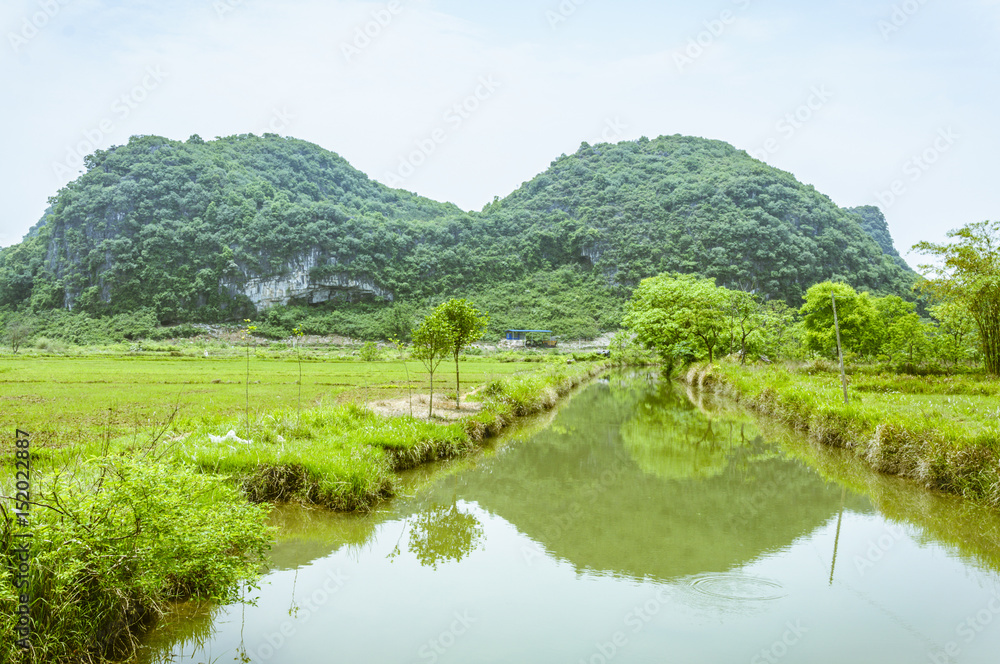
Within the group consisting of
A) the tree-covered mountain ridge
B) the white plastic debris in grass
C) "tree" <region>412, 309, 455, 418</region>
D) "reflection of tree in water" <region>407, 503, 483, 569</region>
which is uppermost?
Result: the tree-covered mountain ridge

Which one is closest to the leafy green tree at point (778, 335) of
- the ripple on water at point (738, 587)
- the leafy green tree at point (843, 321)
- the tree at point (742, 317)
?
the tree at point (742, 317)

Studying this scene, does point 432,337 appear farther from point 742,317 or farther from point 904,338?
point 904,338

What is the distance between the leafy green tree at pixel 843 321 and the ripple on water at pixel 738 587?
3211 centimetres

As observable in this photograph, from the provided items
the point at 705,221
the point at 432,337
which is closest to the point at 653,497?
the point at 432,337

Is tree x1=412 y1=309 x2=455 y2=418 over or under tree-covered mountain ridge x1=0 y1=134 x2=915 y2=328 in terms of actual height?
under

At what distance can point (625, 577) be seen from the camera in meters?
6.44

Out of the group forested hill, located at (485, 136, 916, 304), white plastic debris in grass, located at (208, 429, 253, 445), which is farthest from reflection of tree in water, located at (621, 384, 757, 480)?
forested hill, located at (485, 136, 916, 304)

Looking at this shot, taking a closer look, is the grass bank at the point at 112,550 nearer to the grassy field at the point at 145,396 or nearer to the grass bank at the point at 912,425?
the grassy field at the point at 145,396

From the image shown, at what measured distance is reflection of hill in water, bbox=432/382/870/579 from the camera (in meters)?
7.25

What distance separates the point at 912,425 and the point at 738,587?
6783mm

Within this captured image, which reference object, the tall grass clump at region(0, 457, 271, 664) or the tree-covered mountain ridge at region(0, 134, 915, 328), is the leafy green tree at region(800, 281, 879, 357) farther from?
the tree-covered mountain ridge at region(0, 134, 915, 328)

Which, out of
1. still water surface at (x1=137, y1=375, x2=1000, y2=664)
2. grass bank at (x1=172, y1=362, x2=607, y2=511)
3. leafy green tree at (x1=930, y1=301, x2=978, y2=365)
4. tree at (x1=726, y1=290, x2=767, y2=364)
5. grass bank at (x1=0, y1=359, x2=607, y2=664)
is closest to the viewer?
grass bank at (x1=0, y1=359, x2=607, y2=664)

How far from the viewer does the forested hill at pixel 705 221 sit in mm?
96375

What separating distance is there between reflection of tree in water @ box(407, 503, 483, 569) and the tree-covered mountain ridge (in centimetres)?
8526
